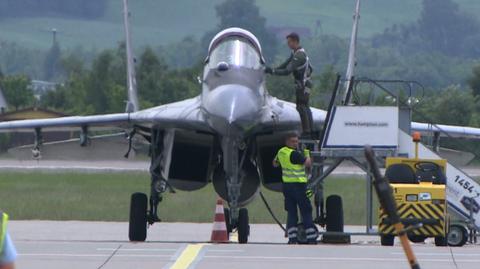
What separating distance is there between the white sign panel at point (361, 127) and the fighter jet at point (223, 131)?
0.59 meters

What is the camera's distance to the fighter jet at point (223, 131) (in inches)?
698

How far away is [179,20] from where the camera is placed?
535 feet

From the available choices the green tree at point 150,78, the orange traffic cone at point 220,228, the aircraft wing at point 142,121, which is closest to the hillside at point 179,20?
the green tree at point 150,78

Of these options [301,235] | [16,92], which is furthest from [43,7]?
[301,235]

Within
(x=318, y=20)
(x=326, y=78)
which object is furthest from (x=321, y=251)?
(x=318, y=20)

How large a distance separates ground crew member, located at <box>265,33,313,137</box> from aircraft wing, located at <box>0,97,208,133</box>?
1.19m

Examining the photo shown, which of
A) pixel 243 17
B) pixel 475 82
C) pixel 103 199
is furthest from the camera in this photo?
pixel 243 17

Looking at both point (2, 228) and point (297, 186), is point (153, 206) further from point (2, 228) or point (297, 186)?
point (2, 228)

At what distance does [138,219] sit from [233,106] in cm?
363

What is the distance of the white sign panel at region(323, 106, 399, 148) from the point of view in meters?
18.8

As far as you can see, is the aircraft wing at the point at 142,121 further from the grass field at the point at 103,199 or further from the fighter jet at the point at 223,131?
the grass field at the point at 103,199

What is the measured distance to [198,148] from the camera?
1981 centimetres

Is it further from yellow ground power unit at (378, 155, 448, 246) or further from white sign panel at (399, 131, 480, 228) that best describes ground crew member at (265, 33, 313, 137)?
white sign panel at (399, 131, 480, 228)

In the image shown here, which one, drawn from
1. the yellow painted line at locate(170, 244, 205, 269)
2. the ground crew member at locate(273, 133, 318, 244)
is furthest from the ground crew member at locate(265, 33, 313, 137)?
the yellow painted line at locate(170, 244, 205, 269)
